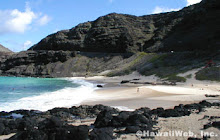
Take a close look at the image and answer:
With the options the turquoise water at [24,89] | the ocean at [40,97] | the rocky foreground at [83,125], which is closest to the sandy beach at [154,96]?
the ocean at [40,97]

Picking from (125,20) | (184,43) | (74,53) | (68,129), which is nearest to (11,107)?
(68,129)

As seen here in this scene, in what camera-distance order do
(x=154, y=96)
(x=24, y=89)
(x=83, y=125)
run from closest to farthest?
(x=83, y=125) < (x=154, y=96) < (x=24, y=89)

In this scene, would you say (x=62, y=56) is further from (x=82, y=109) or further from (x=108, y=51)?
(x=82, y=109)

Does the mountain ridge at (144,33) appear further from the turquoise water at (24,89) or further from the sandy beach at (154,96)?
the turquoise water at (24,89)

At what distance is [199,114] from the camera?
1299 cm

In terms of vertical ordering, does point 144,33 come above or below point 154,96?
above

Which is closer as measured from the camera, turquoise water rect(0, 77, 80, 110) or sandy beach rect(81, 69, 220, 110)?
sandy beach rect(81, 69, 220, 110)

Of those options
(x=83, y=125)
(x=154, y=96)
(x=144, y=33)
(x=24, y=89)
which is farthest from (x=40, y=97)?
(x=144, y=33)

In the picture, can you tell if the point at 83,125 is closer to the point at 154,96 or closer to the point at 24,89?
the point at 154,96

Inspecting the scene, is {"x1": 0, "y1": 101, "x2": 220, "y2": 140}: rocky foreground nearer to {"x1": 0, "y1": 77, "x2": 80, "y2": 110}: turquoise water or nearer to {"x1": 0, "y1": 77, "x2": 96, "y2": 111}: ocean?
{"x1": 0, "y1": 77, "x2": 96, "y2": 111}: ocean

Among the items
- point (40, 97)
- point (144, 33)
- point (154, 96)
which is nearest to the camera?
point (154, 96)

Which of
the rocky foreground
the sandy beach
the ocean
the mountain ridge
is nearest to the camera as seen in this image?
the rocky foreground

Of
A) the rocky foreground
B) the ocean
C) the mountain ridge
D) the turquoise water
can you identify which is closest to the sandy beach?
the ocean

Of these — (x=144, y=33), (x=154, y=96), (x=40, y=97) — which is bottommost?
(x=40, y=97)
